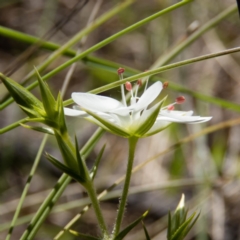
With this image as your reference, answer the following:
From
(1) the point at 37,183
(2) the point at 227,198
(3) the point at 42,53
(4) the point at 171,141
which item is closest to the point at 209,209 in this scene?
(2) the point at 227,198

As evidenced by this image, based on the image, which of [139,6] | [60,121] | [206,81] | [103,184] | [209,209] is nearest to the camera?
[60,121]

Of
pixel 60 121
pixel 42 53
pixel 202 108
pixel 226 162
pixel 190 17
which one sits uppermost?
pixel 190 17

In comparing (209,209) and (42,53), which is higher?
(42,53)

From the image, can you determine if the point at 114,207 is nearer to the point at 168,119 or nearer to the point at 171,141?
the point at 171,141

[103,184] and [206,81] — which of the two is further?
[206,81]

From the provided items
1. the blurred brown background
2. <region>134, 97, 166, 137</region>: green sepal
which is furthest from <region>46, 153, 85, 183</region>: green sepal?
the blurred brown background

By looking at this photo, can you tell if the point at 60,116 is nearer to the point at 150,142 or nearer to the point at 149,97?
the point at 149,97

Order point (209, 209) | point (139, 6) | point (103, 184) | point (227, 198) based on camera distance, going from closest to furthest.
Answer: point (209, 209)
point (227, 198)
point (103, 184)
point (139, 6)
